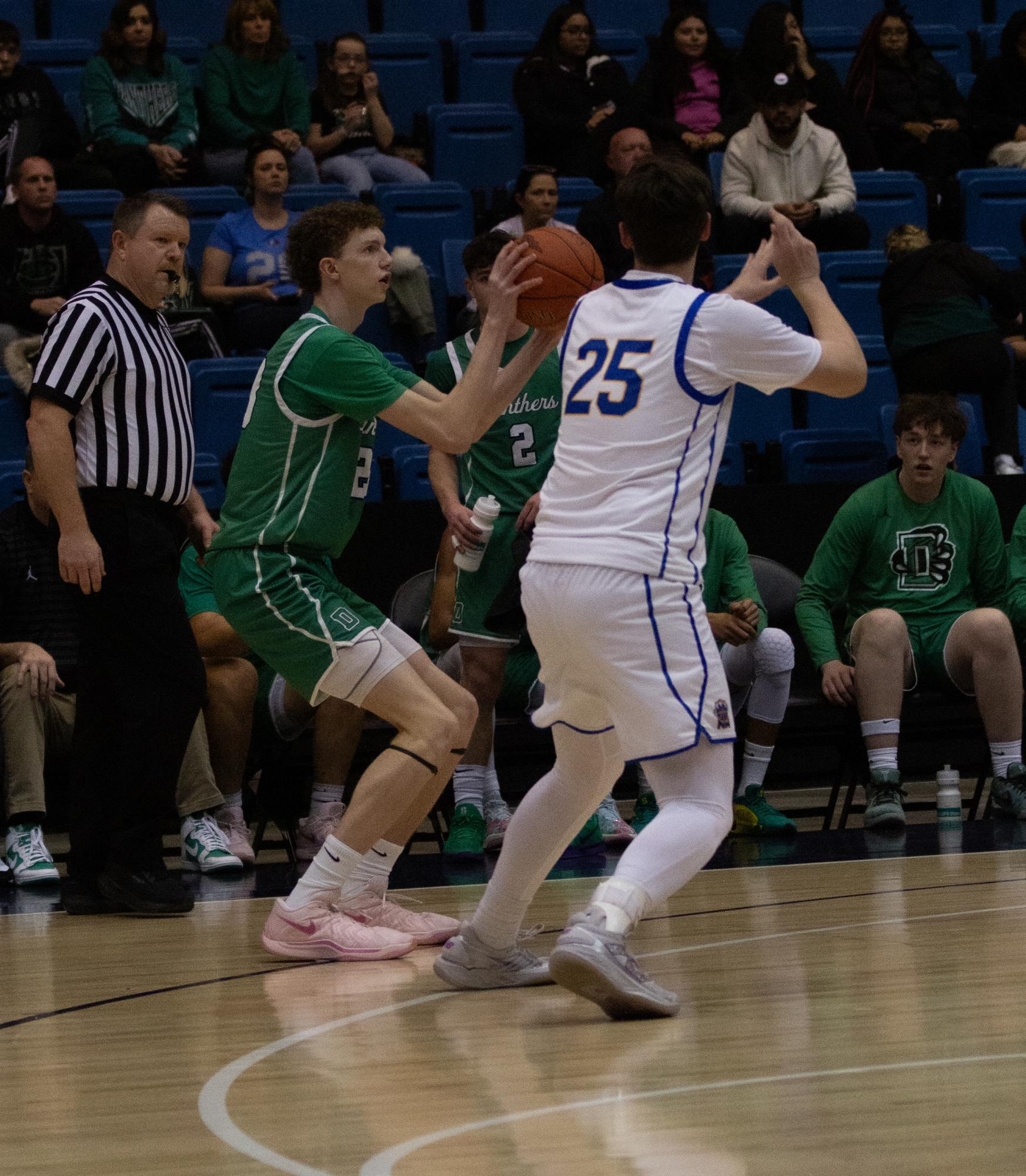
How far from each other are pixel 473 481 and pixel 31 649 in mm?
1621

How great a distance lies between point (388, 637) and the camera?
14.1 ft

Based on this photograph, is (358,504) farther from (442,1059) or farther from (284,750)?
(284,750)

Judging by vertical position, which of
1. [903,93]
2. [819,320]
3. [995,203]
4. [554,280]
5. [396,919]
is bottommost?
[396,919]

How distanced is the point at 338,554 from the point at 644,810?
2.24m

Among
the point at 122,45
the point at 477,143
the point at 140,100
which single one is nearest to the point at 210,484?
the point at 140,100

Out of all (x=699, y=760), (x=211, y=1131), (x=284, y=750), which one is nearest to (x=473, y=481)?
(x=284, y=750)

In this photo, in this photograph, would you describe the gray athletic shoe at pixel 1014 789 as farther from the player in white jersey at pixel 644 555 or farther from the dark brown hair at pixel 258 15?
the dark brown hair at pixel 258 15

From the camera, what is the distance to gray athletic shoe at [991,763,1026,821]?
6.35 meters

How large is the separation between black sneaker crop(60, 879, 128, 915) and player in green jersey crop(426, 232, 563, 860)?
132 cm

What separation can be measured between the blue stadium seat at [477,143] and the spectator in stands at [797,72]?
133cm

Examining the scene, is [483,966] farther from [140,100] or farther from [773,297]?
[140,100]

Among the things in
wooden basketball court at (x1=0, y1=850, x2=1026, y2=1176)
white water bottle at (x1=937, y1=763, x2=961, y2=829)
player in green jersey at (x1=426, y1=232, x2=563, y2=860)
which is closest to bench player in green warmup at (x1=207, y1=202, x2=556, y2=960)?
wooden basketball court at (x1=0, y1=850, x2=1026, y2=1176)

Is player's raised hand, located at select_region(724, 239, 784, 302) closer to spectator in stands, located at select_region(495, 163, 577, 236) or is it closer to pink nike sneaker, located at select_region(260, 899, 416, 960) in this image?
pink nike sneaker, located at select_region(260, 899, 416, 960)

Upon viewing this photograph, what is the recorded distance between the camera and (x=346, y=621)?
4219 millimetres
